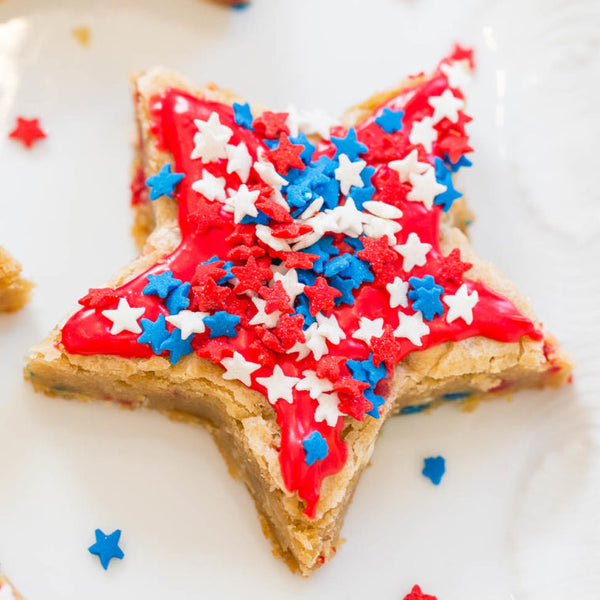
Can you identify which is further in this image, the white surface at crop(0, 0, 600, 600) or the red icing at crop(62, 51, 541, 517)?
the white surface at crop(0, 0, 600, 600)

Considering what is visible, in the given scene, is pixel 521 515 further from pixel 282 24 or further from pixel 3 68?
pixel 3 68

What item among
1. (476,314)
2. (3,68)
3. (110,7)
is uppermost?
(110,7)

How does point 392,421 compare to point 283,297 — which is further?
point 392,421

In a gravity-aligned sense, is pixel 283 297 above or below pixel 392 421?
above

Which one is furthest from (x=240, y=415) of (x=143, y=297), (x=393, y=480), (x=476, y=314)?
(x=476, y=314)
